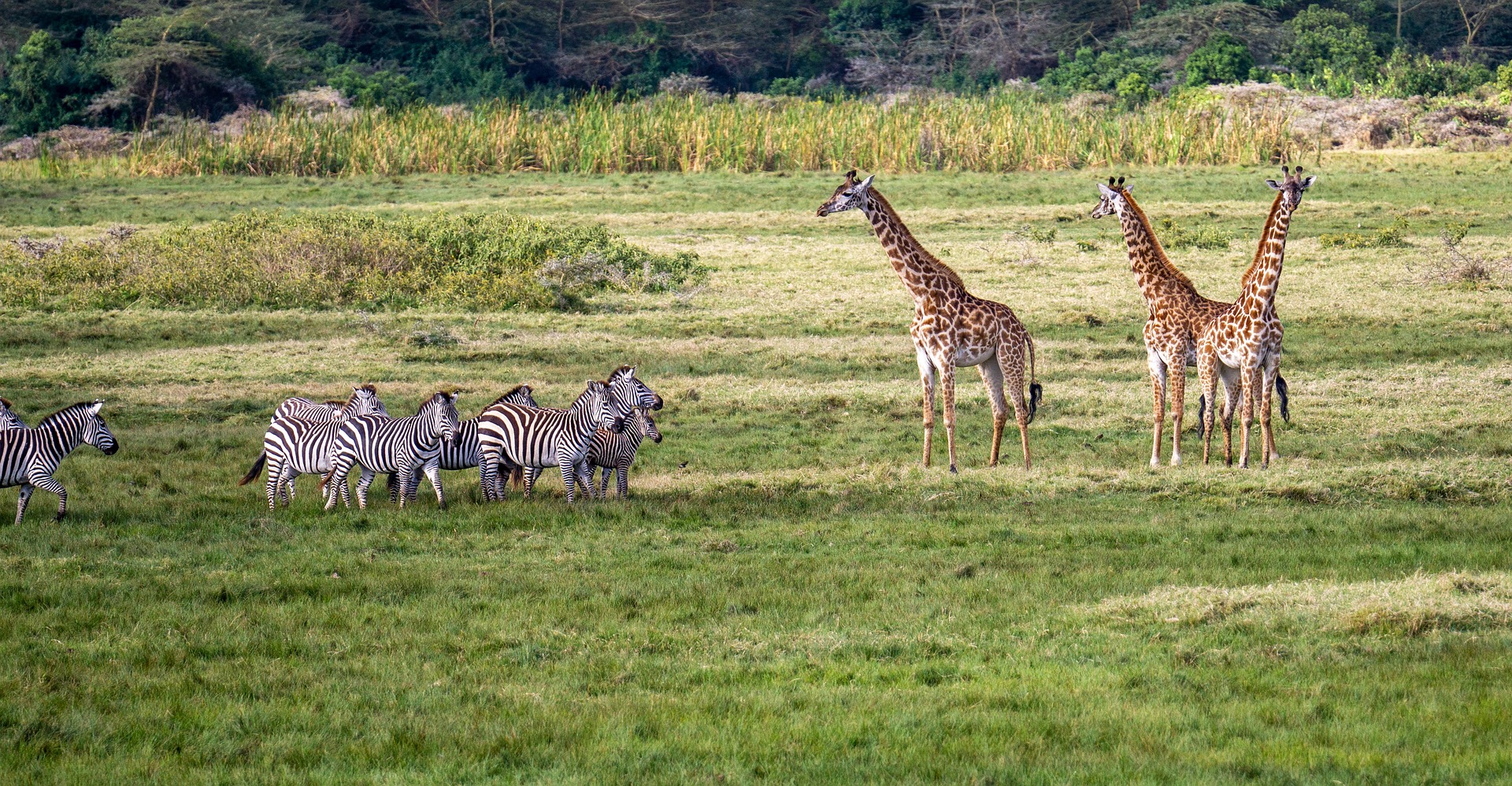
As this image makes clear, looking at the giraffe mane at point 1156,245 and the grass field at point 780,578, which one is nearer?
the grass field at point 780,578

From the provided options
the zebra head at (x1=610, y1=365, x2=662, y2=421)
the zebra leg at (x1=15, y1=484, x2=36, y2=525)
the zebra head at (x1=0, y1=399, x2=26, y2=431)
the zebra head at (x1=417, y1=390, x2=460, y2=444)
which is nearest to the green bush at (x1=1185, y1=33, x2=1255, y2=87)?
the zebra head at (x1=610, y1=365, x2=662, y2=421)

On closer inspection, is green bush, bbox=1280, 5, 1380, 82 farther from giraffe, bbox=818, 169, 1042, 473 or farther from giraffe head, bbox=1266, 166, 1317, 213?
giraffe, bbox=818, 169, 1042, 473

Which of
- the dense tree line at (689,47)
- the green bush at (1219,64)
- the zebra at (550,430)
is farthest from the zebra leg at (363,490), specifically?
the green bush at (1219,64)

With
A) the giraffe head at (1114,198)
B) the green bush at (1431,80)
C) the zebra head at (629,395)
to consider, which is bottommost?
the zebra head at (629,395)

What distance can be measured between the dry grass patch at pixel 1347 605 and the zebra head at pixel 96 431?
7468mm

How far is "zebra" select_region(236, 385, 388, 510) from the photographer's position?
506 inches

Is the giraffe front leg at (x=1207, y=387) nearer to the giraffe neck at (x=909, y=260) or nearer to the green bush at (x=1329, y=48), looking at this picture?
the giraffe neck at (x=909, y=260)

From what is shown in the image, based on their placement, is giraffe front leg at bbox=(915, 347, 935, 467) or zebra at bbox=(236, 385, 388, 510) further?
giraffe front leg at bbox=(915, 347, 935, 467)

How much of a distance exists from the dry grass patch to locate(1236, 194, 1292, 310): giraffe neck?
400 cm

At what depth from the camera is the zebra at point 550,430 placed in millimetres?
12836

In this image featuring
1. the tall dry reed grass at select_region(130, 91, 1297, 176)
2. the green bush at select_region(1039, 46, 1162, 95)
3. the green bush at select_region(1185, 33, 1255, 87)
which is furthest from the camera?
the green bush at select_region(1039, 46, 1162, 95)

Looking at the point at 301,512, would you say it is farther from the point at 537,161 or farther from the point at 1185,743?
the point at 537,161

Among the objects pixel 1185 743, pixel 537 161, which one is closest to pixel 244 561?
pixel 1185 743

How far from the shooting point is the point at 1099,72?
57.2 metres
